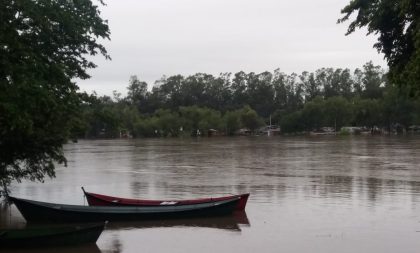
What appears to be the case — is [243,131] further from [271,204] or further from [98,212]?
[98,212]

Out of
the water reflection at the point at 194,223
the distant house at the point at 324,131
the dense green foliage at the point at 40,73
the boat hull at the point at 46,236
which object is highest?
the dense green foliage at the point at 40,73

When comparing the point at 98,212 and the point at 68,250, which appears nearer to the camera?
the point at 68,250

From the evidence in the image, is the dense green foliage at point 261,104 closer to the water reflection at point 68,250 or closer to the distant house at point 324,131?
the distant house at point 324,131

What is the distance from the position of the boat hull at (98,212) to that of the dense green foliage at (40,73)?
1371mm

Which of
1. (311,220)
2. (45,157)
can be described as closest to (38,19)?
(45,157)

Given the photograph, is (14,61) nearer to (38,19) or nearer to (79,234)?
(38,19)

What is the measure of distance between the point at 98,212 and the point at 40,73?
235 inches

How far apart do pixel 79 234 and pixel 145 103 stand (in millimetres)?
147743

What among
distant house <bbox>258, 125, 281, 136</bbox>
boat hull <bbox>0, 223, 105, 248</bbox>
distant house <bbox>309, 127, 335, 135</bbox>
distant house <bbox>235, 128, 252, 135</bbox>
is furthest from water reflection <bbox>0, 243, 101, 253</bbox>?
distant house <bbox>258, 125, 281, 136</bbox>

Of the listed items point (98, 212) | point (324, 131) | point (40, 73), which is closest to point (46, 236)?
point (98, 212)

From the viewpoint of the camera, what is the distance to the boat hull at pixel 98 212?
1652 centimetres

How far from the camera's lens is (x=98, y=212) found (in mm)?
16672

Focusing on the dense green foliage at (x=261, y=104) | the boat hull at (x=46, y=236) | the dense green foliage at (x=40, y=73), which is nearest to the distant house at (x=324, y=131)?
the dense green foliage at (x=261, y=104)

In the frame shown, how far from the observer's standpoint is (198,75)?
158 meters
